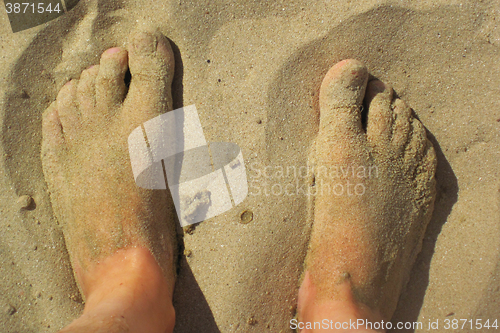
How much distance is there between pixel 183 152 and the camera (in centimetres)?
176

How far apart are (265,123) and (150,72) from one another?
2.24 feet

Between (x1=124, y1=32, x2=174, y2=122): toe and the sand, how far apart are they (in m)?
0.09

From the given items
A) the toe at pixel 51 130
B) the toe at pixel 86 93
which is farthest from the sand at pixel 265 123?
the toe at pixel 86 93

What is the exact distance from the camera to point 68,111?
1.78m

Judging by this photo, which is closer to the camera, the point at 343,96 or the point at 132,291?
the point at 132,291

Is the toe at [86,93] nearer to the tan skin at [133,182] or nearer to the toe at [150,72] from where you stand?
the tan skin at [133,182]

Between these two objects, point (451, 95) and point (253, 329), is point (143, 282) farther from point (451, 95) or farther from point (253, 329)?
point (451, 95)

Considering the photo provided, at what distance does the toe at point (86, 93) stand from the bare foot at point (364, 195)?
1265mm

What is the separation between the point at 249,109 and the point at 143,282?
1.04 metres

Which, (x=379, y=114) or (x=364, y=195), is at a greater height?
(x=379, y=114)

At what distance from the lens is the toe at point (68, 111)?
1776 mm

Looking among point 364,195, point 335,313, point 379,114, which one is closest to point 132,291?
point 335,313

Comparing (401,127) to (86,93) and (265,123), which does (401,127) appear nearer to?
(265,123)

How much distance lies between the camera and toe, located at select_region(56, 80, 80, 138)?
1.78 m
